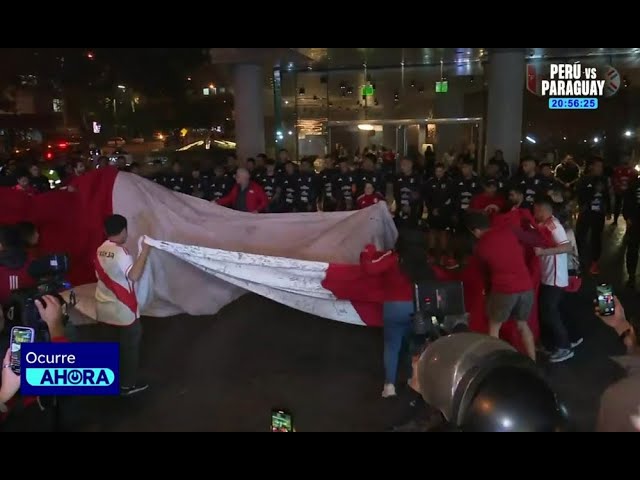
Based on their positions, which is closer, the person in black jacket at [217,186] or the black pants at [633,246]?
the black pants at [633,246]

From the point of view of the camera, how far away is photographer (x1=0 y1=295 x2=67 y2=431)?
427cm

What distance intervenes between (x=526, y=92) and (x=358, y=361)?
481 inches

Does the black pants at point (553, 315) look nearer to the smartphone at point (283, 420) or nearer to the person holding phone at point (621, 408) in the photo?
the smartphone at point (283, 420)

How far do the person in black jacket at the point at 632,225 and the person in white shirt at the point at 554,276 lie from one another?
2890 millimetres

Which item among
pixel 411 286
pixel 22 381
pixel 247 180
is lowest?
pixel 22 381

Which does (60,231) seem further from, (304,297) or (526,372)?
(526,372)

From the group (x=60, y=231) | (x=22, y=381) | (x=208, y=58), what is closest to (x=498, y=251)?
(x=22, y=381)

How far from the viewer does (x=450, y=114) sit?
17.0 metres

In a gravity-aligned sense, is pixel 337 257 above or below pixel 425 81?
below

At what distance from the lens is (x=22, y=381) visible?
428 cm

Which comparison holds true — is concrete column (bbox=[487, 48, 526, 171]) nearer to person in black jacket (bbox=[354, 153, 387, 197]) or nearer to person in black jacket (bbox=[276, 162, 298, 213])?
person in black jacket (bbox=[354, 153, 387, 197])

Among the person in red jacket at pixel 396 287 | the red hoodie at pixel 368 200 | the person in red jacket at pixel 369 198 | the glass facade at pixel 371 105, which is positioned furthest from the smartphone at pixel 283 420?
the glass facade at pixel 371 105

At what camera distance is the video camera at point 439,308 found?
4508mm

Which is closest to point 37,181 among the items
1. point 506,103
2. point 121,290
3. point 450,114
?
point 121,290
